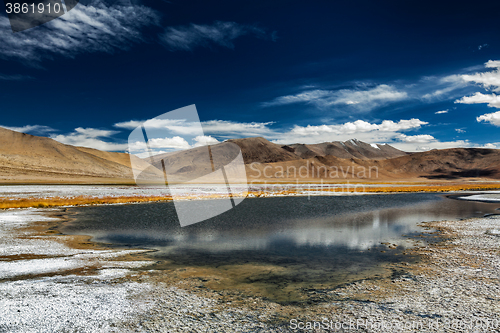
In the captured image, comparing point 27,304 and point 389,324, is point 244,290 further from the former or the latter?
point 27,304

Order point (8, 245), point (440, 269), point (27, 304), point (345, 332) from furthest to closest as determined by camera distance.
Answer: point (8, 245) < point (440, 269) < point (27, 304) < point (345, 332)

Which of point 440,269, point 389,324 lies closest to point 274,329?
point 389,324

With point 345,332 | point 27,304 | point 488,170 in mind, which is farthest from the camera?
point 488,170

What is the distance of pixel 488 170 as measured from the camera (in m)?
186

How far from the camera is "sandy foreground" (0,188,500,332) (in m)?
5.58

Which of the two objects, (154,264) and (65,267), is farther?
(154,264)

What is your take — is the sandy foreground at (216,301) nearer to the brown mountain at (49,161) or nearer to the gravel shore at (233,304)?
the gravel shore at (233,304)

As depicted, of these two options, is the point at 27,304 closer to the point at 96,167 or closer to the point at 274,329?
the point at 274,329

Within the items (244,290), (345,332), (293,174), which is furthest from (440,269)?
(293,174)

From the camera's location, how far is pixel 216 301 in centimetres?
688

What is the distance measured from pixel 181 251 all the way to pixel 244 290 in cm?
558

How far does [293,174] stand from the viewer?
174 m
